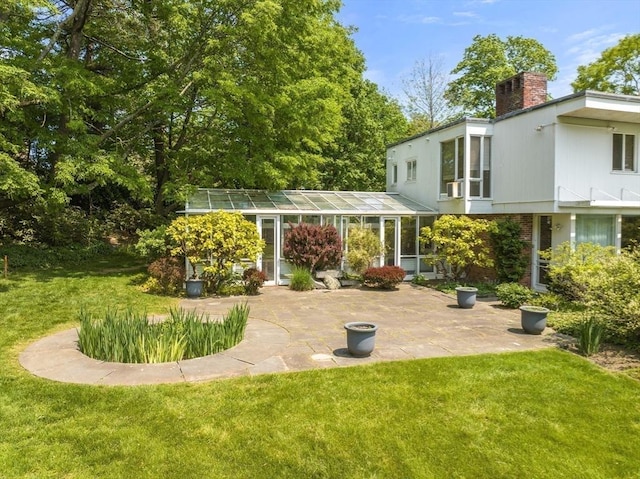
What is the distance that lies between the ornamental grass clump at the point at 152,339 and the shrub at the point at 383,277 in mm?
7191

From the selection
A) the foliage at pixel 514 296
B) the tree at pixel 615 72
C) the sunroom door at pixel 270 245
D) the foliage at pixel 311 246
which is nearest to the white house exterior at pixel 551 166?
the foliage at pixel 514 296

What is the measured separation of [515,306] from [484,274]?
384 cm

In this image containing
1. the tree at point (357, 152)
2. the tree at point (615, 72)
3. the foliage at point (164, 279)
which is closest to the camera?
the foliage at point (164, 279)

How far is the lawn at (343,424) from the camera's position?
4.04m

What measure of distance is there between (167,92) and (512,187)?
38.6 feet

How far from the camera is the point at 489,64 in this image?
29.8 meters

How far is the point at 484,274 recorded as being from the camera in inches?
583

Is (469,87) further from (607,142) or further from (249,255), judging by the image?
(249,255)

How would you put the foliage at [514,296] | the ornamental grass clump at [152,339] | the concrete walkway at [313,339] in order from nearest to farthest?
the concrete walkway at [313,339] → the ornamental grass clump at [152,339] → the foliage at [514,296]

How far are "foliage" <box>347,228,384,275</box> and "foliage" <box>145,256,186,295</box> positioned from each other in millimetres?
5674

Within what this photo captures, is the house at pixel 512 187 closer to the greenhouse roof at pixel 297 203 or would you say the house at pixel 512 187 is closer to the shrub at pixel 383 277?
the greenhouse roof at pixel 297 203

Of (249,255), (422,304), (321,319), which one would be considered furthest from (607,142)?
(249,255)

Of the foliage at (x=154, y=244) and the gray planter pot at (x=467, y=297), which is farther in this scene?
the foliage at (x=154, y=244)

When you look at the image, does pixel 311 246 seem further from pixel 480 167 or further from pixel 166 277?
pixel 480 167
